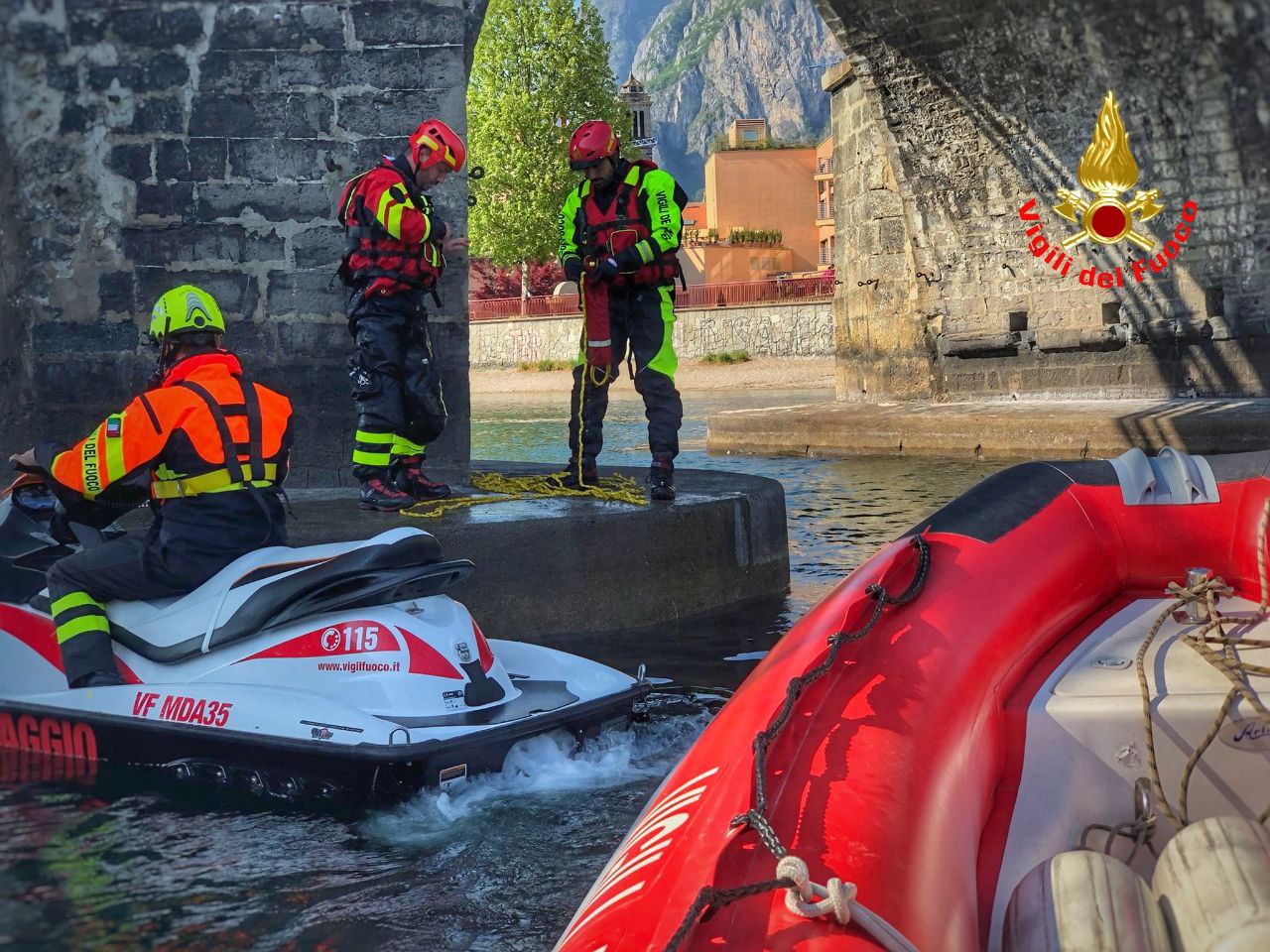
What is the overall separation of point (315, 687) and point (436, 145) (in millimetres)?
2770

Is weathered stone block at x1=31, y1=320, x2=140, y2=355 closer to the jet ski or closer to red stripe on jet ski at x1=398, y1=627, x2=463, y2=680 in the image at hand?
the jet ski

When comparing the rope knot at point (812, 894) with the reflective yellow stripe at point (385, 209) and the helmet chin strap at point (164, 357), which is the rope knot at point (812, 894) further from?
the reflective yellow stripe at point (385, 209)

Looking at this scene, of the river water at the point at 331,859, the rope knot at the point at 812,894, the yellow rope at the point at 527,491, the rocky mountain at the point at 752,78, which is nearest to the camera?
the rope knot at the point at 812,894

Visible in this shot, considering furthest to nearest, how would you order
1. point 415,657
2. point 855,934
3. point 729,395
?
1. point 729,395
2. point 415,657
3. point 855,934

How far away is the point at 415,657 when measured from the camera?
3660 mm

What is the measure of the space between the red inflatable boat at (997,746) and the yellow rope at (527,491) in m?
2.80

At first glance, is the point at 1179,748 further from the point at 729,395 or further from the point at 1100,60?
the point at 729,395

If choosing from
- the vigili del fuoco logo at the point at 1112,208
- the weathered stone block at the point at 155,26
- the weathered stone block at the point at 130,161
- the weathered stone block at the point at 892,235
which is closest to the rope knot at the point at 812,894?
the weathered stone block at the point at 130,161

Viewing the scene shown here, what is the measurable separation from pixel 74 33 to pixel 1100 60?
1009 centimetres

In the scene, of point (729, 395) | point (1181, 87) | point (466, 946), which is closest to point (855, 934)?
point (466, 946)

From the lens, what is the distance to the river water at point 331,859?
2.96 metres

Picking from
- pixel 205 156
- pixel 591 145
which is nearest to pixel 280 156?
pixel 205 156

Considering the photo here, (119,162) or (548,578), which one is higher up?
(119,162)

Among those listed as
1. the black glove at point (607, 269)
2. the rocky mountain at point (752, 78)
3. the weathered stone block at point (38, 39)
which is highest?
the rocky mountain at point (752, 78)
